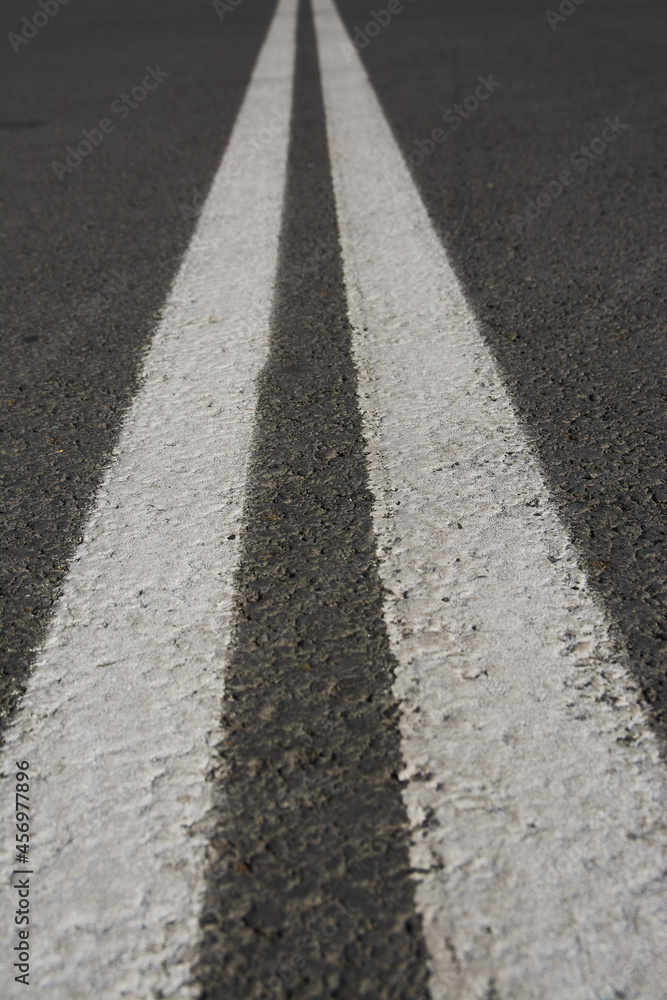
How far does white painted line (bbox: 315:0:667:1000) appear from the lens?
1.28m

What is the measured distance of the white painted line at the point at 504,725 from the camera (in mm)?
1276

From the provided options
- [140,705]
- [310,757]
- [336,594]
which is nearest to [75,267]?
[336,594]

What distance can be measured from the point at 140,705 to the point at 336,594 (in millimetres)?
487

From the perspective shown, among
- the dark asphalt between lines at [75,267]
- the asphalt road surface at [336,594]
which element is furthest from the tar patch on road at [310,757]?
the dark asphalt between lines at [75,267]

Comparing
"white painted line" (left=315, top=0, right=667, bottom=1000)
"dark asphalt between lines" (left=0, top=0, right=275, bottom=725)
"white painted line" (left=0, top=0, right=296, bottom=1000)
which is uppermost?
"dark asphalt between lines" (left=0, top=0, right=275, bottom=725)

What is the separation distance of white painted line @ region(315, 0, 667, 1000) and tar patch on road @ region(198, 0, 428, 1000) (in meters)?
0.05

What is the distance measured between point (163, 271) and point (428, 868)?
3.06 m

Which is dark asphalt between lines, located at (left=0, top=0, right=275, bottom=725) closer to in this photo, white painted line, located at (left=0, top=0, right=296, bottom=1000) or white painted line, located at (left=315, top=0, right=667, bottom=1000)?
white painted line, located at (left=0, top=0, right=296, bottom=1000)

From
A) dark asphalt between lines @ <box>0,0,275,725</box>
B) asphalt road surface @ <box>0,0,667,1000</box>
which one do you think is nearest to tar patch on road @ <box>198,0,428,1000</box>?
asphalt road surface @ <box>0,0,667,1000</box>

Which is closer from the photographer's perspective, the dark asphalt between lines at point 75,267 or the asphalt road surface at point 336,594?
the asphalt road surface at point 336,594

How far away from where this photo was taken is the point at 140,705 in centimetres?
168

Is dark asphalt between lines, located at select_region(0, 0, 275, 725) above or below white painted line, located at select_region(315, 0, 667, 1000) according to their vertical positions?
above

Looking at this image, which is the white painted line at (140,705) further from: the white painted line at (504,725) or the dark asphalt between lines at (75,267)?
the white painted line at (504,725)

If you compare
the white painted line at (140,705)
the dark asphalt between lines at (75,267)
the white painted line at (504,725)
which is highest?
the dark asphalt between lines at (75,267)
